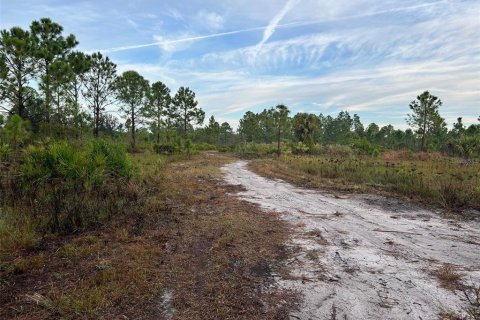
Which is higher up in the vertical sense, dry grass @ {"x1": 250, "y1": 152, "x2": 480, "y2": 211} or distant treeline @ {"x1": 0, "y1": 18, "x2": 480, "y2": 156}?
distant treeline @ {"x1": 0, "y1": 18, "x2": 480, "y2": 156}

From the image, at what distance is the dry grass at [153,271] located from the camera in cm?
309

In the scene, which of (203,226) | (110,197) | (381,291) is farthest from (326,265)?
(110,197)

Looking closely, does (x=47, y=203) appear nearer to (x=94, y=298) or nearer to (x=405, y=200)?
(x=94, y=298)

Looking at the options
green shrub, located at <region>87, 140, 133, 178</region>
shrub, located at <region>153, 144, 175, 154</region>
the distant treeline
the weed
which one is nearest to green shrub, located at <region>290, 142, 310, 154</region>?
the distant treeline

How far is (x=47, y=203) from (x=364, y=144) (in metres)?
28.2

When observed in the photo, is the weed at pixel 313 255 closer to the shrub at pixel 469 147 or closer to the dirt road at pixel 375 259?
the dirt road at pixel 375 259

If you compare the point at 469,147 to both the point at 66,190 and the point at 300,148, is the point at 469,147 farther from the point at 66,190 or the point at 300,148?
the point at 66,190

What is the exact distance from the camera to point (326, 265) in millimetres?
4137

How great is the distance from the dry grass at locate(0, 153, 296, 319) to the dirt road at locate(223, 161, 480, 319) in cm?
40

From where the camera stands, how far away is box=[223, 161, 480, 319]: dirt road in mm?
3125

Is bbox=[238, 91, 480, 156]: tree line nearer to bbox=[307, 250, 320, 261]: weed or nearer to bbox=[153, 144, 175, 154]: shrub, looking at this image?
bbox=[153, 144, 175, 154]: shrub

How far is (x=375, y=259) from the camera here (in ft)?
14.2

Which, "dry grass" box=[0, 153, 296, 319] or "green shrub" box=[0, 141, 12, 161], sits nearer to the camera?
"dry grass" box=[0, 153, 296, 319]

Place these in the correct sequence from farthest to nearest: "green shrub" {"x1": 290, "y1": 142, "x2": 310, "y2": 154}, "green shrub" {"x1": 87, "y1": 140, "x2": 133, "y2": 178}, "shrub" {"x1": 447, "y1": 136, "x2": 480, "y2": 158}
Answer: "green shrub" {"x1": 290, "y1": 142, "x2": 310, "y2": 154}
"shrub" {"x1": 447, "y1": 136, "x2": 480, "y2": 158}
"green shrub" {"x1": 87, "y1": 140, "x2": 133, "y2": 178}
